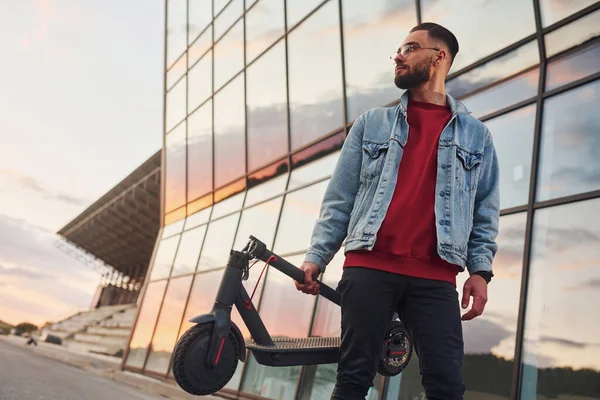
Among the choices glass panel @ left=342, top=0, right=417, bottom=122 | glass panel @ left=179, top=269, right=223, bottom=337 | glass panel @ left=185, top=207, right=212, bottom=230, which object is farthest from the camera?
glass panel @ left=185, top=207, right=212, bottom=230

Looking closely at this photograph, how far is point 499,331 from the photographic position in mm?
4531

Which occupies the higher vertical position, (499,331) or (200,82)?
(200,82)

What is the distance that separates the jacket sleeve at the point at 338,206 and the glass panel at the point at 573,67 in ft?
12.2

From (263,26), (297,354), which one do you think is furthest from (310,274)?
(263,26)

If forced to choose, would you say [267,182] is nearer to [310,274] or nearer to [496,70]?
[496,70]

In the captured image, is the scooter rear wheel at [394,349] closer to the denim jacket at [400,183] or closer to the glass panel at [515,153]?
the denim jacket at [400,183]

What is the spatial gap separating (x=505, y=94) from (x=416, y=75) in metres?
3.90

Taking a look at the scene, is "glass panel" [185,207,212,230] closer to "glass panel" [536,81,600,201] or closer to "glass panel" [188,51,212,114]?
"glass panel" [188,51,212,114]

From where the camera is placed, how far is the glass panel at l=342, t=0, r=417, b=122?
7152 mm

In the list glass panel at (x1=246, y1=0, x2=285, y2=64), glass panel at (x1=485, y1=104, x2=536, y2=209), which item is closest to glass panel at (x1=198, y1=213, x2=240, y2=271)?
glass panel at (x1=246, y1=0, x2=285, y2=64)

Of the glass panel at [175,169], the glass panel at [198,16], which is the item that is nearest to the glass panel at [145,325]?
the glass panel at [175,169]

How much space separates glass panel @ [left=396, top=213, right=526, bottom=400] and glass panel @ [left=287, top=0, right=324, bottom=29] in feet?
19.3

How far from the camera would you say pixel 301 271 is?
2.03 meters

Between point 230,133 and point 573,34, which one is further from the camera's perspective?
point 230,133
